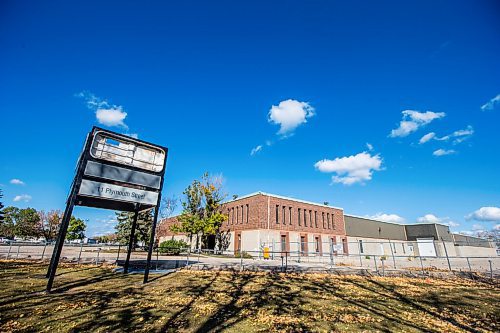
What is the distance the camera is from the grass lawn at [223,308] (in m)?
5.30

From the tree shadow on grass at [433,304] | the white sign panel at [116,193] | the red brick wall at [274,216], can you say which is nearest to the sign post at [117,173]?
the white sign panel at [116,193]

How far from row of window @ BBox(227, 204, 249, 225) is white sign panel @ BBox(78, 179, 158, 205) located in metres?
25.1

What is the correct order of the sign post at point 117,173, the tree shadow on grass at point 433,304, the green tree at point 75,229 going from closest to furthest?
1. the tree shadow on grass at point 433,304
2. the sign post at point 117,173
3. the green tree at point 75,229

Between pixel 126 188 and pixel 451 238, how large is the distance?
68.2 meters

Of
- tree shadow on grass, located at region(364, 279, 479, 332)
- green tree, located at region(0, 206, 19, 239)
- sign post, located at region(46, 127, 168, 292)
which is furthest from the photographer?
green tree, located at region(0, 206, 19, 239)

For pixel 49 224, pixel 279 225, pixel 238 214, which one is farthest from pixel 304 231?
pixel 49 224

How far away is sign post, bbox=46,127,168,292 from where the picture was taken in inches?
355

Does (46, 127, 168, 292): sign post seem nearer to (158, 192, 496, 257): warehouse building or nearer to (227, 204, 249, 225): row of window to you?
(158, 192, 496, 257): warehouse building

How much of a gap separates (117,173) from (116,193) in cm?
82

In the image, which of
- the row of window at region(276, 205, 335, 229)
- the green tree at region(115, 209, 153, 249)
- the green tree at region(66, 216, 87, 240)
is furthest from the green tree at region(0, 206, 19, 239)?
the row of window at region(276, 205, 335, 229)

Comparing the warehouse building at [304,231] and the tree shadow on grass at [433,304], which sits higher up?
the warehouse building at [304,231]

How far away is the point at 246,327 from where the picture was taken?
530 cm

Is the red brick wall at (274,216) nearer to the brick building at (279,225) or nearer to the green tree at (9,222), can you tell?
the brick building at (279,225)

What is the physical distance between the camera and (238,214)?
36.4 meters
